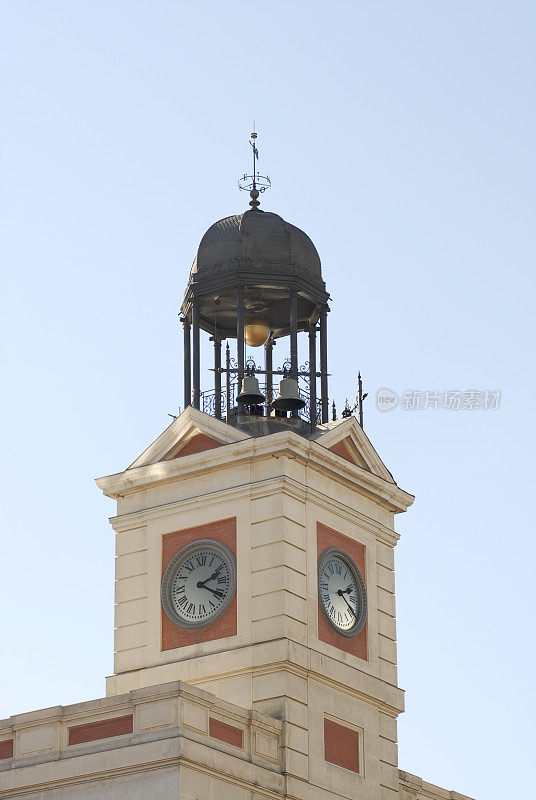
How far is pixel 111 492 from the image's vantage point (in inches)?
1859

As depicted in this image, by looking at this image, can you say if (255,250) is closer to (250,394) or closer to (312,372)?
Result: (312,372)

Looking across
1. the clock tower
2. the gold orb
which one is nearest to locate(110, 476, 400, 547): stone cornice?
the clock tower

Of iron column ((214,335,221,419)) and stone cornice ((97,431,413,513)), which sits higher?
iron column ((214,335,221,419))

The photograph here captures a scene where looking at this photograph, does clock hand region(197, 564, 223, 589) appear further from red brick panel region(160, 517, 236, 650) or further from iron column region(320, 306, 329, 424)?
iron column region(320, 306, 329, 424)

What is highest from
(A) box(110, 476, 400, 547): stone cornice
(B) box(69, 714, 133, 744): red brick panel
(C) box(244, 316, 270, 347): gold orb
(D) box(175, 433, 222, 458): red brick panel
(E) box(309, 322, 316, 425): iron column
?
(C) box(244, 316, 270, 347): gold orb

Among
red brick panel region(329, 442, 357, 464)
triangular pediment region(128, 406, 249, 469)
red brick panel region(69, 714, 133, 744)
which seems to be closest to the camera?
red brick panel region(69, 714, 133, 744)

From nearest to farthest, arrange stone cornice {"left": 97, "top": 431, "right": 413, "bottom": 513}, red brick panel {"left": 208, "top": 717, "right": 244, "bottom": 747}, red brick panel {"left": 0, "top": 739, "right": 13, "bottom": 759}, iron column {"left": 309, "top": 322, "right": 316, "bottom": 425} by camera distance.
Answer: red brick panel {"left": 208, "top": 717, "right": 244, "bottom": 747}
red brick panel {"left": 0, "top": 739, "right": 13, "bottom": 759}
stone cornice {"left": 97, "top": 431, "right": 413, "bottom": 513}
iron column {"left": 309, "top": 322, "right": 316, "bottom": 425}

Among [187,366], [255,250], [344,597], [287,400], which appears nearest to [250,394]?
[287,400]

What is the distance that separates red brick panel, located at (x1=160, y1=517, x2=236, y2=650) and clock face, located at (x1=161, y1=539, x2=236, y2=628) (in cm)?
12

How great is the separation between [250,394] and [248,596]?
5.41m

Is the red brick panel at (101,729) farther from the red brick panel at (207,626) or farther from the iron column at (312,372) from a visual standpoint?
the iron column at (312,372)

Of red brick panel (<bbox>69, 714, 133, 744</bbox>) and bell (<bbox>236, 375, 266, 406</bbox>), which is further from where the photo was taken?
bell (<bbox>236, 375, 266, 406</bbox>)

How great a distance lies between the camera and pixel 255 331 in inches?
1967

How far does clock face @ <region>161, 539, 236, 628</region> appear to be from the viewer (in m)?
44.7
